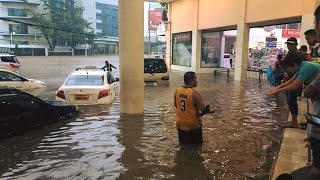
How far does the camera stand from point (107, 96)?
1223cm

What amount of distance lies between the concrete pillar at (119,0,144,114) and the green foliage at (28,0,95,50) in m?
68.5

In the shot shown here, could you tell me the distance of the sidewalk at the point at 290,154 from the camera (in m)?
5.11

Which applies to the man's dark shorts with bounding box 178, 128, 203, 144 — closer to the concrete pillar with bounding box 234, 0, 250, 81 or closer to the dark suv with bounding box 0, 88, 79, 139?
the dark suv with bounding box 0, 88, 79, 139

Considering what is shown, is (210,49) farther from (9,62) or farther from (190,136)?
(190,136)

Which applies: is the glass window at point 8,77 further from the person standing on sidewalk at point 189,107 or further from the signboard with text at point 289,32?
the signboard with text at point 289,32

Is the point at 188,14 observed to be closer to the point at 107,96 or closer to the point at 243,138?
the point at 107,96

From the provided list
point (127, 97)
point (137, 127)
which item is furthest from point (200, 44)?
point (137, 127)

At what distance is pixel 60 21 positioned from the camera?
80.2m

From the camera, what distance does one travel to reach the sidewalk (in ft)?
16.8

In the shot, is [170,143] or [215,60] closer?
[170,143]

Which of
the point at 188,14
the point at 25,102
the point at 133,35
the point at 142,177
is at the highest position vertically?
the point at 188,14

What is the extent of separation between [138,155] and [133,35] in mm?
4992

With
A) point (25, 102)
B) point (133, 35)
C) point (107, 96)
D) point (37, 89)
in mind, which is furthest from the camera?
point (37, 89)

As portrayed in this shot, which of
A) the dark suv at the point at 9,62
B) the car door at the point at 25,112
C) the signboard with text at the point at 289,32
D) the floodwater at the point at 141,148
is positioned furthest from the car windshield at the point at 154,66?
the signboard with text at the point at 289,32
